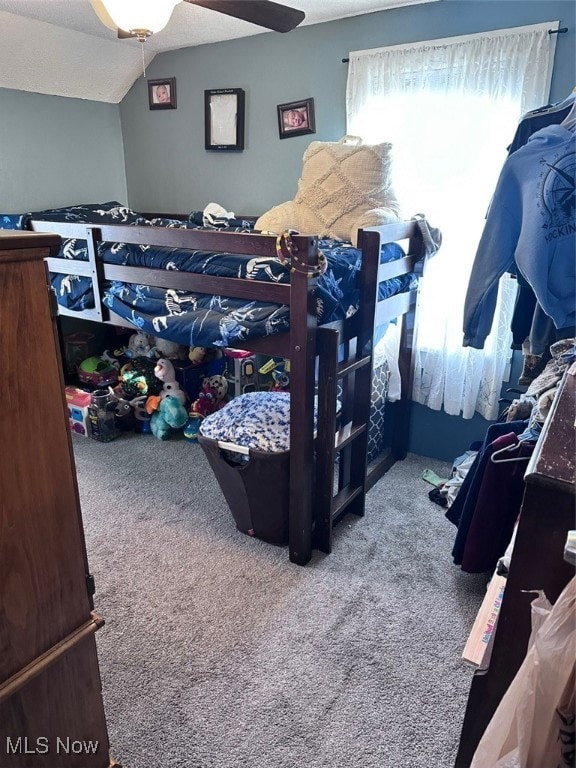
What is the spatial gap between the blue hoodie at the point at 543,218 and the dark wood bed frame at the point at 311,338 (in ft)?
1.57

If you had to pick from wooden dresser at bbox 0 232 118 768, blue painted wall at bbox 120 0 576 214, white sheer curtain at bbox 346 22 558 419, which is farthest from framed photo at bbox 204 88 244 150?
wooden dresser at bbox 0 232 118 768

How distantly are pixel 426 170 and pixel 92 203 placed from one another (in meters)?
2.34

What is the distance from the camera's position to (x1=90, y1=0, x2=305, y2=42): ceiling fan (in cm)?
143

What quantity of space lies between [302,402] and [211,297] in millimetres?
541

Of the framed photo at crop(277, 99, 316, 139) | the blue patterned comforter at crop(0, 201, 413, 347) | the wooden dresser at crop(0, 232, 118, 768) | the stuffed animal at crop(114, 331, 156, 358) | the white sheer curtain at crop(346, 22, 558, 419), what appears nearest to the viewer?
the wooden dresser at crop(0, 232, 118, 768)

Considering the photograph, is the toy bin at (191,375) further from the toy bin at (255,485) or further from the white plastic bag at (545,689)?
the white plastic bag at (545,689)

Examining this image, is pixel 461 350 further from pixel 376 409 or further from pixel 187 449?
pixel 187 449

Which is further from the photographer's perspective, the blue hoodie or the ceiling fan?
the blue hoodie

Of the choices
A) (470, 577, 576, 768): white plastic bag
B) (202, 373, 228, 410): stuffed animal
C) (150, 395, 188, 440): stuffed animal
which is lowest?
(150, 395, 188, 440): stuffed animal

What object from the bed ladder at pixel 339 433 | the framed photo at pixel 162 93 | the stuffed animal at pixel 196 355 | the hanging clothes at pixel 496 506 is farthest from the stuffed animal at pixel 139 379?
the hanging clothes at pixel 496 506

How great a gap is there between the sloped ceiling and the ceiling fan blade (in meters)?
0.76

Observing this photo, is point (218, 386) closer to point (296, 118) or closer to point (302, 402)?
point (302, 402)

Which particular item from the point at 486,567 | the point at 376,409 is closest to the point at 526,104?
the point at 376,409

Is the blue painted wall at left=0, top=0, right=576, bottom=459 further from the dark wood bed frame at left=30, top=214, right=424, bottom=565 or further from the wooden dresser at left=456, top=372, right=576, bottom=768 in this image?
the wooden dresser at left=456, top=372, right=576, bottom=768
